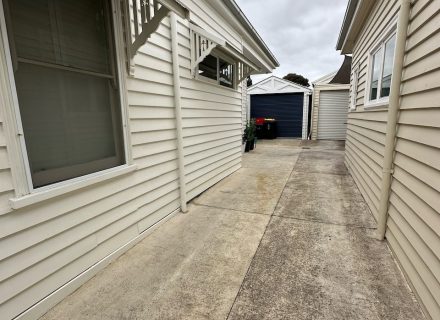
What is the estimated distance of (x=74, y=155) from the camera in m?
1.86

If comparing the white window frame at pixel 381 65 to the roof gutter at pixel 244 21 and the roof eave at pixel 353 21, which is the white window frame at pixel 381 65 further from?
the roof gutter at pixel 244 21

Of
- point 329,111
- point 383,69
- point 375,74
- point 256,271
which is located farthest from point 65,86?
point 329,111

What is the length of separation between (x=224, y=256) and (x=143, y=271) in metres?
0.74

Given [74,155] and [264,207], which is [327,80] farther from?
[74,155]

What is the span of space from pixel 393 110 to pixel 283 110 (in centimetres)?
1018

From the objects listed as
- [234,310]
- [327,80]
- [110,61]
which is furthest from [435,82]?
[327,80]

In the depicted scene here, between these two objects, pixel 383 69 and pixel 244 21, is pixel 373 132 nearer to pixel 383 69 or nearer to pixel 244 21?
pixel 383 69

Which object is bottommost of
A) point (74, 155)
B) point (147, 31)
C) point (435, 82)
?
point (74, 155)

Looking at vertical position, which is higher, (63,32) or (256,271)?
(63,32)

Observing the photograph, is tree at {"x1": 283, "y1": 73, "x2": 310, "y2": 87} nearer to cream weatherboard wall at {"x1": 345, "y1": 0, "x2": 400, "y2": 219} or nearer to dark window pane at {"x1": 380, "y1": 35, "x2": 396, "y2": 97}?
cream weatherboard wall at {"x1": 345, "y1": 0, "x2": 400, "y2": 219}

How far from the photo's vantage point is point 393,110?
224 centimetres

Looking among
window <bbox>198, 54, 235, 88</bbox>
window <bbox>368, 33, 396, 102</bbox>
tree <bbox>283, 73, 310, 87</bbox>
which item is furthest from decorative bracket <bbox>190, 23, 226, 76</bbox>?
tree <bbox>283, 73, 310, 87</bbox>

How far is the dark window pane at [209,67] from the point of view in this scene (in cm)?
398

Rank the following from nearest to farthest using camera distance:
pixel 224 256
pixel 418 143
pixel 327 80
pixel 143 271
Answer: pixel 418 143, pixel 143 271, pixel 224 256, pixel 327 80
